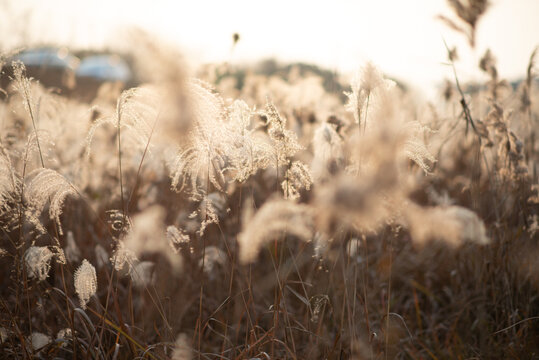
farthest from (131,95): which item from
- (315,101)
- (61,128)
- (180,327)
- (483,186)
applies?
(483,186)

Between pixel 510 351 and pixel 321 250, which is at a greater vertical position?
pixel 321 250

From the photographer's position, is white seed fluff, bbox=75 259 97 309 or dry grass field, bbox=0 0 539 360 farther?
white seed fluff, bbox=75 259 97 309

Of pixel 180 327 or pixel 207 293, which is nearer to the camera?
pixel 180 327

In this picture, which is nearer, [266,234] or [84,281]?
[84,281]

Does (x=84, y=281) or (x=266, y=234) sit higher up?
(x=266, y=234)

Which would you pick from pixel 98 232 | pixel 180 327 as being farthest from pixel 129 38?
pixel 98 232

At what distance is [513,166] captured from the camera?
2.68 m

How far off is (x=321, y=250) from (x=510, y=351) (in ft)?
3.63

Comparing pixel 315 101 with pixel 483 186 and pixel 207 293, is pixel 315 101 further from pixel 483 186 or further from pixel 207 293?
pixel 207 293

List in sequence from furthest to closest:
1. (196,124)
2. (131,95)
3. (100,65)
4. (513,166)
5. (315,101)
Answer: (100,65) < (315,101) < (513,166) < (131,95) < (196,124)

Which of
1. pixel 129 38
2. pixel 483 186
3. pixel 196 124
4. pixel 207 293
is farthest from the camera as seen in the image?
pixel 483 186

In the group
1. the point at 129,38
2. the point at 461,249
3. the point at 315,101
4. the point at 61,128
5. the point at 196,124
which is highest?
the point at 129,38

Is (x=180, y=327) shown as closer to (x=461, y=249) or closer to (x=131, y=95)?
(x=131, y=95)

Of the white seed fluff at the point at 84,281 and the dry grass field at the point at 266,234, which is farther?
the white seed fluff at the point at 84,281
